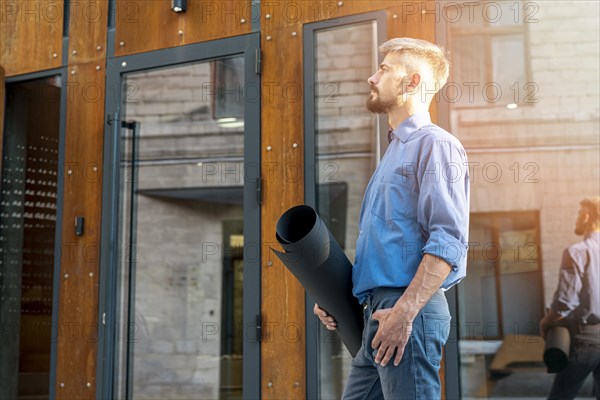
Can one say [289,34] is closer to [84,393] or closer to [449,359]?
[449,359]

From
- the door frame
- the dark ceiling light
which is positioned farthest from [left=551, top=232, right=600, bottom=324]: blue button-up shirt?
the dark ceiling light

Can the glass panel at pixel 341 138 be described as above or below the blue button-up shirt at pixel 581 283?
above

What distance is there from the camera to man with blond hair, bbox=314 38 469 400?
2082mm

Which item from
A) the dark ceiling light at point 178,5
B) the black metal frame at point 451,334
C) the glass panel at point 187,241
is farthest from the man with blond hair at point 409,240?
the glass panel at point 187,241

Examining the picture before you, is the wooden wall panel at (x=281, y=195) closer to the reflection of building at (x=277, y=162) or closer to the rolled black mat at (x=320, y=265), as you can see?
the reflection of building at (x=277, y=162)

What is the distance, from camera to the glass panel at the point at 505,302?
481 cm

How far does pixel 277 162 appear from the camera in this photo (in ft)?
12.0

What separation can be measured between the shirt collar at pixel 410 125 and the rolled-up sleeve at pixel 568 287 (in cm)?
302

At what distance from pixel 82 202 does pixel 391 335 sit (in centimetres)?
251

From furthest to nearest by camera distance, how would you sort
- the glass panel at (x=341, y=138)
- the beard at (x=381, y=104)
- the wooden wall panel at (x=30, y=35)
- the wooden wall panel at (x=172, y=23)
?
the wooden wall panel at (x=30, y=35) < the wooden wall panel at (x=172, y=23) < the glass panel at (x=341, y=138) < the beard at (x=381, y=104)

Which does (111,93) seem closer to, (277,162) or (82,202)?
(82,202)

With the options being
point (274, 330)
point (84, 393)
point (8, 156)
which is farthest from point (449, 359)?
point (8, 156)

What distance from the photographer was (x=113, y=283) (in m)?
4.06

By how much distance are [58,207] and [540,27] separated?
11.5ft
